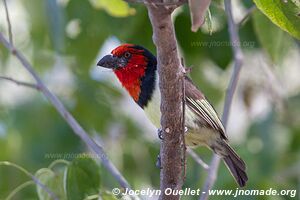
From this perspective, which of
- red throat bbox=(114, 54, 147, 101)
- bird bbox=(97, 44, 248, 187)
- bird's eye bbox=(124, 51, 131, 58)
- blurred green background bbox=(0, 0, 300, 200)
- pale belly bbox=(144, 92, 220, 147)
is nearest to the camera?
pale belly bbox=(144, 92, 220, 147)

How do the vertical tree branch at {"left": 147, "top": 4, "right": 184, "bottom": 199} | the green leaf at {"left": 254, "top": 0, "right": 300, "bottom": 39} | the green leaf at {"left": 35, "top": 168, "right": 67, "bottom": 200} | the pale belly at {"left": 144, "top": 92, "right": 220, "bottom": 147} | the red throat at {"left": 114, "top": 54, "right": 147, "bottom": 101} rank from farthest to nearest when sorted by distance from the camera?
the red throat at {"left": 114, "top": 54, "right": 147, "bottom": 101}, the pale belly at {"left": 144, "top": 92, "right": 220, "bottom": 147}, the green leaf at {"left": 35, "top": 168, "right": 67, "bottom": 200}, the green leaf at {"left": 254, "top": 0, "right": 300, "bottom": 39}, the vertical tree branch at {"left": 147, "top": 4, "right": 184, "bottom": 199}

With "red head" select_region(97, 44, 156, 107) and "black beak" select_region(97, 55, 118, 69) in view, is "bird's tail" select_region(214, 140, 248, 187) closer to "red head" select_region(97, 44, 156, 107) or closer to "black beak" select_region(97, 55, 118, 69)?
"red head" select_region(97, 44, 156, 107)

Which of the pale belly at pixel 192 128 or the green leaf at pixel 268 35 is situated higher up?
the green leaf at pixel 268 35

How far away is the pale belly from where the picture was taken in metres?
3.63

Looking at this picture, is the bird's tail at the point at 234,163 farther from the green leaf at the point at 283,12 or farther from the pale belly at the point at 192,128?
the green leaf at the point at 283,12

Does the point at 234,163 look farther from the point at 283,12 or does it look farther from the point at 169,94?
the point at 283,12

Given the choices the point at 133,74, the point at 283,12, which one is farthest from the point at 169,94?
the point at 133,74

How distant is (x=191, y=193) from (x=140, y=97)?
0.67 meters

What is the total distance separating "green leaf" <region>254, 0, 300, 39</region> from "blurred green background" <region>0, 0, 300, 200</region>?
133cm

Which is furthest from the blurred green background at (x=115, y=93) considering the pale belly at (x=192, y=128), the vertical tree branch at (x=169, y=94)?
the vertical tree branch at (x=169, y=94)

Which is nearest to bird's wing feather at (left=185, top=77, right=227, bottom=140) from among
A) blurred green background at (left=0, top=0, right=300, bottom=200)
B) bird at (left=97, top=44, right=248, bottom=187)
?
bird at (left=97, top=44, right=248, bottom=187)

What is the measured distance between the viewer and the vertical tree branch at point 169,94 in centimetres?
222

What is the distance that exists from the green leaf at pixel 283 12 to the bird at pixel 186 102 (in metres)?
1.18

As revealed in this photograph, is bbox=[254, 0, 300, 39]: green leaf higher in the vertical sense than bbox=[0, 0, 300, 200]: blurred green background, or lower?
higher
